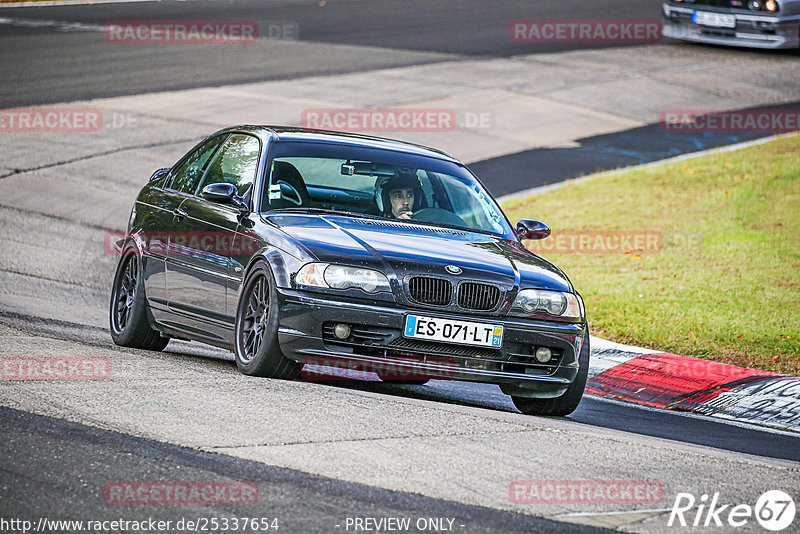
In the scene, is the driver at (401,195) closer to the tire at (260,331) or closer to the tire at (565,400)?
the tire at (260,331)

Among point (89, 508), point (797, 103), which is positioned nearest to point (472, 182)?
point (89, 508)

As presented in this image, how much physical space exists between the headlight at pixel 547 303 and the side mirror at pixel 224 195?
1.86m

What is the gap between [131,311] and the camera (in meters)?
9.11

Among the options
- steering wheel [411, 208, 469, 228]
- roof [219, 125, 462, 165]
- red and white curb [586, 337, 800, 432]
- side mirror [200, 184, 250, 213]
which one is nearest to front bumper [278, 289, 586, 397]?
side mirror [200, 184, 250, 213]

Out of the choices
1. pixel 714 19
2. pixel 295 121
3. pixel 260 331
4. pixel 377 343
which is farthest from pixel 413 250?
pixel 714 19

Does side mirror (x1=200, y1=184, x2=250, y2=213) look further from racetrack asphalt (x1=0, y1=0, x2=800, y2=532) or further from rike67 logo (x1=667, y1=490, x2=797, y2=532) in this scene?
rike67 logo (x1=667, y1=490, x2=797, y2=532)

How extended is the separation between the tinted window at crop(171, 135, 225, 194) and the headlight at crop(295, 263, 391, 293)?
82.4 inches

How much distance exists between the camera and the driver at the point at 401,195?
8.31m

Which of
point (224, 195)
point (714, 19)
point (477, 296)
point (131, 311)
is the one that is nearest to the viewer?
point (477, 296)

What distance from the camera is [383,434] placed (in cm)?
606

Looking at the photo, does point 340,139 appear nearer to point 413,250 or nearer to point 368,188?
point 368,188

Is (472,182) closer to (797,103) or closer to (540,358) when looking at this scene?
(540,358)

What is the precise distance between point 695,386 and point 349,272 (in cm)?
321

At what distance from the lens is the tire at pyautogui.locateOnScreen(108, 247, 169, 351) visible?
9000mm
